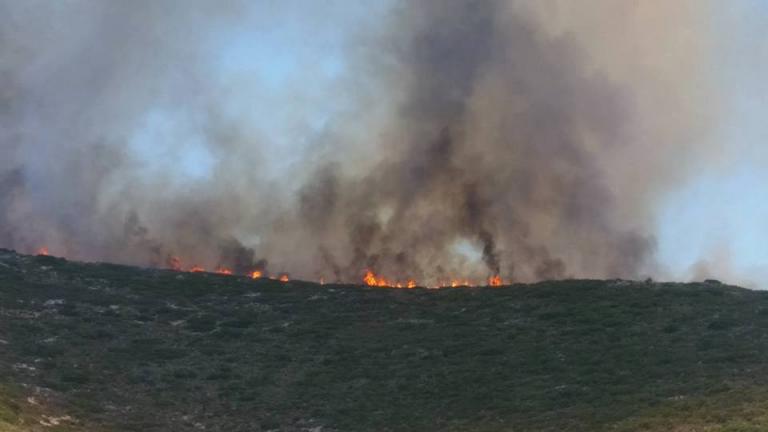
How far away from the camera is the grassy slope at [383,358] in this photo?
3725cm

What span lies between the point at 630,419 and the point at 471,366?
1625 cm

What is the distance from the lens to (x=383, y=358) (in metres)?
52.3

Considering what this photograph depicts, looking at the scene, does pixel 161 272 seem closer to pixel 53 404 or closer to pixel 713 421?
pixel 53 404

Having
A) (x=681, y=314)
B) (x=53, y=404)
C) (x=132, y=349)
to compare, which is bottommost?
(x=53, y=404)

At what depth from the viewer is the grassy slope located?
3725 centimetres

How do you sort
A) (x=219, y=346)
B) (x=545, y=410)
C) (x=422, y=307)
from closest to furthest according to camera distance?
1. (x=545, y=410)
2. (x=219, y=346)
3. (x=422, y=307)

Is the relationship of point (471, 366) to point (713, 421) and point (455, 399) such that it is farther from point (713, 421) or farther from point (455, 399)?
point (713, 421)

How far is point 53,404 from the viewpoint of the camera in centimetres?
3950

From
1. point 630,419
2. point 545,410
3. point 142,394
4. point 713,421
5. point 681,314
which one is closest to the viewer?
point 713,421

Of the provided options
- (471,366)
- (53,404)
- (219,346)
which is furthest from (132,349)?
(471,366)

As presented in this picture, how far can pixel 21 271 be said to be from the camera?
7231 centimetres

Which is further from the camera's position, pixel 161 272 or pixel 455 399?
pixel 161 272

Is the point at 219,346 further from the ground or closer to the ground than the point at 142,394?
further from the ground

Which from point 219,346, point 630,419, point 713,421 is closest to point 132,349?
point 219,346
